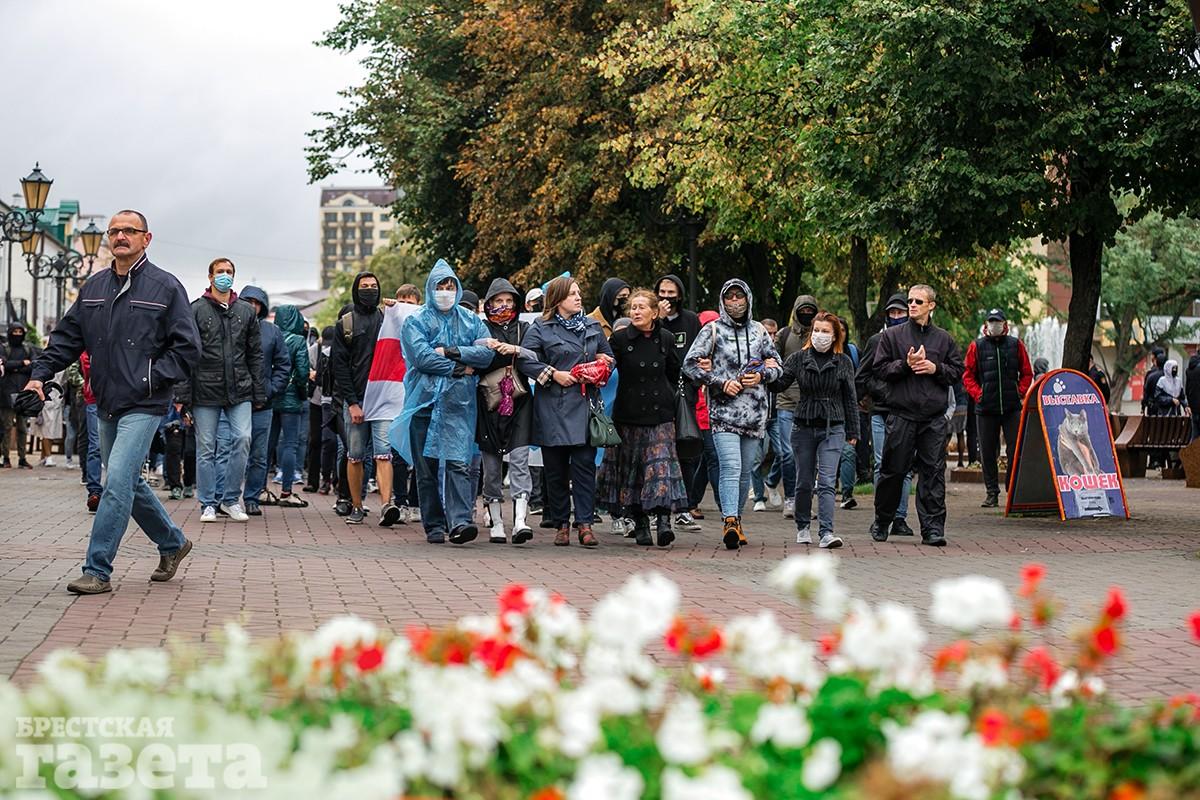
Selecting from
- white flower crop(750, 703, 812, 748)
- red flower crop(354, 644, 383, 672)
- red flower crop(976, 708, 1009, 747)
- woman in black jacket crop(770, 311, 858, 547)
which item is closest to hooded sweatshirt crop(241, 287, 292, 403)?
woman in black jacket crop(770, 311, 858, 547)

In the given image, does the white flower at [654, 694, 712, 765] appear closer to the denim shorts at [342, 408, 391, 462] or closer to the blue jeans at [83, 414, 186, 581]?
the blue jeans at [83, 414, 186, 581]

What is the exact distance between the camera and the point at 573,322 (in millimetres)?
12953

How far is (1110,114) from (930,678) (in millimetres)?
12744

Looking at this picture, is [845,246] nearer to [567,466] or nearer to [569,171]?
[569,171]

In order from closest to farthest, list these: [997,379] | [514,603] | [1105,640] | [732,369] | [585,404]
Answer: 1. [1105,640]
2. [514,603]
3. [585,404]
4. [732,369]
5. [997,379]

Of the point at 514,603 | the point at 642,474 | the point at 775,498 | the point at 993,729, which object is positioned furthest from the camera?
the point at 775,498

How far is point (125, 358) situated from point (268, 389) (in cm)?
650

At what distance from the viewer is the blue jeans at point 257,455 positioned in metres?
16.0

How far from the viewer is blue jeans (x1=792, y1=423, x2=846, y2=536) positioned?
1313 centimetres

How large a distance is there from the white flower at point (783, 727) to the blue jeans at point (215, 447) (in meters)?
11.8

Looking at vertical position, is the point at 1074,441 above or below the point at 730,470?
above

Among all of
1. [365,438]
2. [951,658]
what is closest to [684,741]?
→ [951,658]

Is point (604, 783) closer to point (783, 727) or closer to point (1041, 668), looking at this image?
point (783, 727)

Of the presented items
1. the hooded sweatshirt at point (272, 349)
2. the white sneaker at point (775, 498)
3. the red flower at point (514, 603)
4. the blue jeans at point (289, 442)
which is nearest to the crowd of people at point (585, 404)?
the hooded sweatshirt at point (272, 349)
